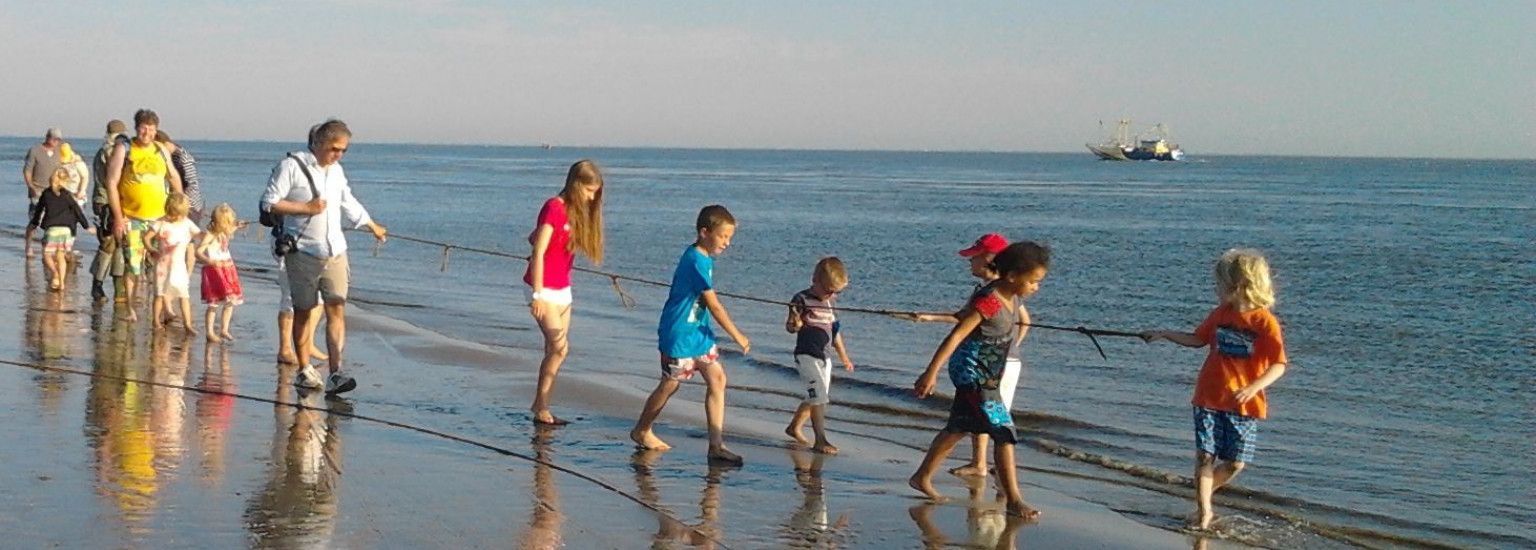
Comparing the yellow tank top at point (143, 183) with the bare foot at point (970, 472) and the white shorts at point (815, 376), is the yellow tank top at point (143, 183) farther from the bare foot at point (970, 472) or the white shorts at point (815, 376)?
the bare foot at point (970, 472)

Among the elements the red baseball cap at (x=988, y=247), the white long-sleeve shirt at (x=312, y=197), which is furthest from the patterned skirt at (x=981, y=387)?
the white long-sleeve shirt at (x=312, y=197)

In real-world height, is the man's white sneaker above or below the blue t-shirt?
below

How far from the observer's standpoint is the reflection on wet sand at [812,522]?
6.47 m

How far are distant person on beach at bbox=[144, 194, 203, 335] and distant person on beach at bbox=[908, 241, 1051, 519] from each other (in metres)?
7.01

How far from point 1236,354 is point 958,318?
121 cm

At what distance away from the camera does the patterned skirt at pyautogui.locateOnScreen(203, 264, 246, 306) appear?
11617mm

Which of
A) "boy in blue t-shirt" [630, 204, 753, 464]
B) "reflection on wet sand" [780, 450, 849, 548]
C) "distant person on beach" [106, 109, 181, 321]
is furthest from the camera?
"distant person on beach" [106, 109, 181, 321]

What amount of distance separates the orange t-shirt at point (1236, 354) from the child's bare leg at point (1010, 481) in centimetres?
88

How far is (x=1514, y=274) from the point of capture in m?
31.3

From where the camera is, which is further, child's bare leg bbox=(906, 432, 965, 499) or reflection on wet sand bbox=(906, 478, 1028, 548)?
child's bare leg bbox=(906, 432, 965, 499)

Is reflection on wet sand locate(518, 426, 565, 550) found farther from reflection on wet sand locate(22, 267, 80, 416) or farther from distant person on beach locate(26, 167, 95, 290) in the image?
distant person on beach locate(26, 167, 95, 290)

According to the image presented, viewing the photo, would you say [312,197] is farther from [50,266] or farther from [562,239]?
[50,266]

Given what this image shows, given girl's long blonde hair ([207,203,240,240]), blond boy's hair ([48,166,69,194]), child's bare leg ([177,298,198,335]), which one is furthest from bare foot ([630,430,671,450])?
blond boy's hair ([48,166,69,194])

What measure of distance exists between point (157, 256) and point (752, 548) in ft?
24.4
